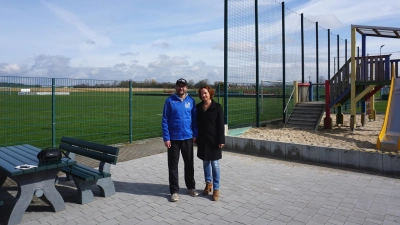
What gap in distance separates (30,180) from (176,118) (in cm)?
210

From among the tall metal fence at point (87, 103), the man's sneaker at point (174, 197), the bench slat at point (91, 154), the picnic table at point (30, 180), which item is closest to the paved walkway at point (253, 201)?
the man's sneaker at point (174, 197)

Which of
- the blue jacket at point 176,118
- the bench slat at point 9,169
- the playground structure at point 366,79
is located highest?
the playground structure at point 366,79

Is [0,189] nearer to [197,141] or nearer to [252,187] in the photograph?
[197,141]

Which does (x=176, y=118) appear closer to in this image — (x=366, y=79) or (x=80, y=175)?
(x=80, y=175)

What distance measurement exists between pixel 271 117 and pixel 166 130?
10138mm

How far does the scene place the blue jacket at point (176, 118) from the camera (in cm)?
497

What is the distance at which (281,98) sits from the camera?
1379cm

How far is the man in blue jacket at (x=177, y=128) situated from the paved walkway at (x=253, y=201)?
0.43 metres

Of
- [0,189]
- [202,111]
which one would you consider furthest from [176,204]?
[0,189]

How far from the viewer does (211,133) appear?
16.4 feet

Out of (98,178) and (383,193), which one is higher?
(98,178)

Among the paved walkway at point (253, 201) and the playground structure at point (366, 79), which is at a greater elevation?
the playground structure at point (366, 79)

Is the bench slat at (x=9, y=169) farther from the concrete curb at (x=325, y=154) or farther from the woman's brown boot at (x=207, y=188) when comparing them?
the concrete curb at (x=325, y=154)

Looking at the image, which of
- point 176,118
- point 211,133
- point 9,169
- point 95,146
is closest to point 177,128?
point 176,118
